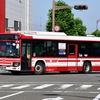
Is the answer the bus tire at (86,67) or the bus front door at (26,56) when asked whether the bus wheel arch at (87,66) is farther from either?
the bus front door at (26,56)

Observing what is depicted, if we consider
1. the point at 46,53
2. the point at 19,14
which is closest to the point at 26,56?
the point at 46,53

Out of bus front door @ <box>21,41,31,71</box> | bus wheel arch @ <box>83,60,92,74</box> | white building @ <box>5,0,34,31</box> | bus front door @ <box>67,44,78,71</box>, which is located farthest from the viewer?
white building @ <box>5,0,34,31</box>

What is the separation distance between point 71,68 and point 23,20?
5204 centimetres

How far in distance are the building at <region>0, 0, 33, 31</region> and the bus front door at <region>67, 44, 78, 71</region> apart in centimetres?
4124

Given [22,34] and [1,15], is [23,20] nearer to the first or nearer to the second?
[1,15]

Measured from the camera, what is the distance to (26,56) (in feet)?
95.2

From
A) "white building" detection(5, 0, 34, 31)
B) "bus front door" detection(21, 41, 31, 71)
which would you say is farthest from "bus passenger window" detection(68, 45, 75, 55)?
"white building" detection(5, 0, 34, 31)

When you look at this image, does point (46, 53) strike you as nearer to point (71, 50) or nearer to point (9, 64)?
point (71, 50)

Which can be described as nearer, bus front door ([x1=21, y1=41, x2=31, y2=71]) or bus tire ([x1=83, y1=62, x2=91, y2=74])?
bus front door ([x1=21, y1=41, x2=31, y2=71])

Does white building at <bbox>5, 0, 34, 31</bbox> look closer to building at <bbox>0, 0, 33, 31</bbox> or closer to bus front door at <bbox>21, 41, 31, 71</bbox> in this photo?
building at <bbox>0, 0, 33, 31</bbox>

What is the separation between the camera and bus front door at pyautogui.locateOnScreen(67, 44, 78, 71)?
3138cm

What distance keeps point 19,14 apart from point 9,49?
52.4 metres

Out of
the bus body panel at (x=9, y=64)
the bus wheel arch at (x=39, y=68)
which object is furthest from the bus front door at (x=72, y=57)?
the bus body panel at (x=9, y=64)

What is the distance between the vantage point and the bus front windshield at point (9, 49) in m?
28.8
